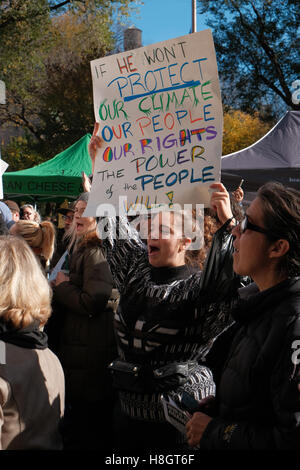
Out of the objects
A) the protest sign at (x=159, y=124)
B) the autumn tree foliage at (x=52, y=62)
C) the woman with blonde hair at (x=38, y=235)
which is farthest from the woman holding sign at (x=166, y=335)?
the autumn tree foliage at (x=52, y=62)

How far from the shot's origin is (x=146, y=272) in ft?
8.14

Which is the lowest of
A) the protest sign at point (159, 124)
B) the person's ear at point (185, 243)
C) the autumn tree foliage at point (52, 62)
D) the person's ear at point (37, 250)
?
the person's ear at point (37, 250)

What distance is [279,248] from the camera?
166 cm

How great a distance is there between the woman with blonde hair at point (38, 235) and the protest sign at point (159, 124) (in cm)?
146

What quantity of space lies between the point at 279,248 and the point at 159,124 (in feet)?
3.49

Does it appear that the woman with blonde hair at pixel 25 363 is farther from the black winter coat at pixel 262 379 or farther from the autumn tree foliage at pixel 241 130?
the autumn tree foliage at pixel 241 130

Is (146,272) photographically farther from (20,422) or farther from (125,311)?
(20,422)

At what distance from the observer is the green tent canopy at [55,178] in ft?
32.4

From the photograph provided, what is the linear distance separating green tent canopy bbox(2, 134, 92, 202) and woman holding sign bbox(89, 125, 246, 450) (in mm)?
7556

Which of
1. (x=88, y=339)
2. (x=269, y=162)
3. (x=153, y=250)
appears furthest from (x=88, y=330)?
(x=269, y=162)

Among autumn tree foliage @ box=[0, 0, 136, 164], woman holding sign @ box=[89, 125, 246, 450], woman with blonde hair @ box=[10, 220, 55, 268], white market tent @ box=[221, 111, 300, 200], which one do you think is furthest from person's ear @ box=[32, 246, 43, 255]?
autumn tree foliage @ box=[0, 0, 136, 164]

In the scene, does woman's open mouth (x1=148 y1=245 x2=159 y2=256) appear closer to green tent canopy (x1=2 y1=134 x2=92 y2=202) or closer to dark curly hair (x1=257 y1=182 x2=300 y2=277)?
dark curly hair (x1=257 y1=182 x2=300 y2=277)
